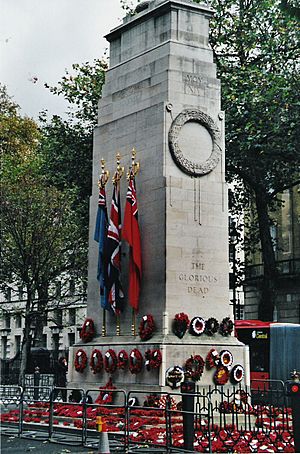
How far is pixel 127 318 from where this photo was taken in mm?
22188

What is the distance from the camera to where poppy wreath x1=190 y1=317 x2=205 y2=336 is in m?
21.0

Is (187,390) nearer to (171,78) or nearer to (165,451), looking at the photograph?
(165,451)

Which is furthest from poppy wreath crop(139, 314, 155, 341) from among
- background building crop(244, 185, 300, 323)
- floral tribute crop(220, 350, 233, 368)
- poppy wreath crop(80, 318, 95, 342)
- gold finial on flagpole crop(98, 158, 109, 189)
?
background building crop(244, 185, 300, 323)

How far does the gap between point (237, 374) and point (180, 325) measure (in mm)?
2004

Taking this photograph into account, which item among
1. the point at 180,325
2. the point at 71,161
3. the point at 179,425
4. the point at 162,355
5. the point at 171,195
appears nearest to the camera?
the point at 179,425

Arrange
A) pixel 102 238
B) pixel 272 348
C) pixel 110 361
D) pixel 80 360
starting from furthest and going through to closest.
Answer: pixel 272 348
pixel 80 360
pixel 102 238
pixel 110 361

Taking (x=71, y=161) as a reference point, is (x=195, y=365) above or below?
below

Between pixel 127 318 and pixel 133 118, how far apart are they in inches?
210

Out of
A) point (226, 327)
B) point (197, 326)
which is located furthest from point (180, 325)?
point (226, 327)

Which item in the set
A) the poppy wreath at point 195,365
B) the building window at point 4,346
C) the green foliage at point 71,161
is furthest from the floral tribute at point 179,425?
the building window at point 4,346

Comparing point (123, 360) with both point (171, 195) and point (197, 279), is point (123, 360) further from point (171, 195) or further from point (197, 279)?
point (171, 195)

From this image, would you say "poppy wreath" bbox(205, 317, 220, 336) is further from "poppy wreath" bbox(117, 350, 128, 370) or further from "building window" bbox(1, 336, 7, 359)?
"building window" bbox(1, 336, 7, 359)

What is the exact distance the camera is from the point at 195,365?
808 inches

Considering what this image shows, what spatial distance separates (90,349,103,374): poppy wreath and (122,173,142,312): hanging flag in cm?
162
